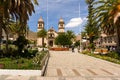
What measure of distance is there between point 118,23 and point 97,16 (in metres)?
6.24

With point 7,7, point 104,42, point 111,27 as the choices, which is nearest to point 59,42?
point 104,42

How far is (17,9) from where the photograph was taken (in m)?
27.3

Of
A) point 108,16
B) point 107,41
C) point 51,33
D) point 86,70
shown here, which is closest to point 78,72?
point 86,70

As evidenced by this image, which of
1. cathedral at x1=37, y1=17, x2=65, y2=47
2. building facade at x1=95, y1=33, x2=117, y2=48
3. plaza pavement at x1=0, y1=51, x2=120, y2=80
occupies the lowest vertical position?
plaza pavement at x1=0, y1=51, x2=120, y2=80

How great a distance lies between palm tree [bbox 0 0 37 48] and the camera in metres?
26.0

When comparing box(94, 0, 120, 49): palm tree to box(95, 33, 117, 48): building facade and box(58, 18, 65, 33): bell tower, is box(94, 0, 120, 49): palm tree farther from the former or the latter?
box(58, 18, 65, 33): bell tower

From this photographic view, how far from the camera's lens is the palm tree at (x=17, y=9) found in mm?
26003

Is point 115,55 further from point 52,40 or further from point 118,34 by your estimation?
point 52,40

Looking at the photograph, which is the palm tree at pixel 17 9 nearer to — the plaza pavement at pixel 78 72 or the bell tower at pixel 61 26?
the plaza pavement at pixel 78 72

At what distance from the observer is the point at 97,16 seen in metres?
39.6

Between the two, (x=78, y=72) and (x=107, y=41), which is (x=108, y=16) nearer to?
(x=78, y=72)

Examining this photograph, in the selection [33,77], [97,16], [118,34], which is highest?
[97,16]

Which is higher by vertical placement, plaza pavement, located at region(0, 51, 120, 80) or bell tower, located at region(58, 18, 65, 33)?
bell tower, located at region(58, 18, 65, 33)

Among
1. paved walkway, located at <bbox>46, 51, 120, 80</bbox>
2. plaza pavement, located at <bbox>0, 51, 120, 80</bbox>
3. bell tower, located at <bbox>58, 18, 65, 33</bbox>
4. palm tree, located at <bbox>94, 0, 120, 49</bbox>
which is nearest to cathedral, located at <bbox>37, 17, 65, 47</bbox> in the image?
bell tower, located at <bbox>58, 18, 65, 33</bbox>
